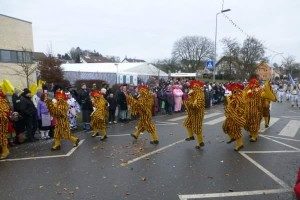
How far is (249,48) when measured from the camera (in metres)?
58.5

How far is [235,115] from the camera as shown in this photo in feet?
35.0

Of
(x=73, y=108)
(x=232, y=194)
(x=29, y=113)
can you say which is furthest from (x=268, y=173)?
(x=73, y=108)

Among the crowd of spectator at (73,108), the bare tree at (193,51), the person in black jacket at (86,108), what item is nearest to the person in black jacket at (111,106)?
the crowd of spectator at (73,108)

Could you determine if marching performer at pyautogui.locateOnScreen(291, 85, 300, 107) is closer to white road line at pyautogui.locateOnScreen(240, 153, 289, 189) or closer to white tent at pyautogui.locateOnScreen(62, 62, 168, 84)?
white tent at pyautogui.locateOnScreen(62, 62, 168, 84)

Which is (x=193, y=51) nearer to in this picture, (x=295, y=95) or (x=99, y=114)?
(x=295, y=95)

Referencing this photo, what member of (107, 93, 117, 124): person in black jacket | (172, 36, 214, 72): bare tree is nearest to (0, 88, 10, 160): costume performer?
(107, 93, 117, 124): person in black jacket

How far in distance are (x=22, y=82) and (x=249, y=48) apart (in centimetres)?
3312

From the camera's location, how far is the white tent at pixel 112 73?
4072cm

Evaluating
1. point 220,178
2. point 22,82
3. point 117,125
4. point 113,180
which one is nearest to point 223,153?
point 220,178

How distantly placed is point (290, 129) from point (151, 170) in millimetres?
8408

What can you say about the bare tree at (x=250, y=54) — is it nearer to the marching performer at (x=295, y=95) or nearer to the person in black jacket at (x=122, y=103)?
the marching performer at (x=295, y=95)

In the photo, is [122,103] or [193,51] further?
[193,51]

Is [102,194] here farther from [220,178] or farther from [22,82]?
[22,82]

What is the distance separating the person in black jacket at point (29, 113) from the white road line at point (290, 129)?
800 centimetres
